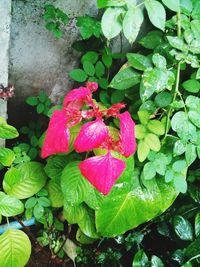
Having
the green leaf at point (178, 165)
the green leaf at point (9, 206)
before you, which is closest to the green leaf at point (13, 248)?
the green leaf at point (9, 206)

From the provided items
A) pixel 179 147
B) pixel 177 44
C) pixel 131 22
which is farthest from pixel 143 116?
pixel 131 22

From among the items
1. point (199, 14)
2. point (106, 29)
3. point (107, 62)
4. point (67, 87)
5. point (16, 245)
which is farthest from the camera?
point (67, 87)

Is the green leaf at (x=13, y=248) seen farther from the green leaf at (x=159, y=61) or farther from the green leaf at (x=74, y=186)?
the green leaf at (x=159, y=61)

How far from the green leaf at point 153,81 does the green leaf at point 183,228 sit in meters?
0.61

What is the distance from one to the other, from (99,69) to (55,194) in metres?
0.50

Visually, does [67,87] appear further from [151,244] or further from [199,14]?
[151,244]

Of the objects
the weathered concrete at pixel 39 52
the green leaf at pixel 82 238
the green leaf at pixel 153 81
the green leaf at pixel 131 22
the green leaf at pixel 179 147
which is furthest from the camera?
the green leaf at pixel 82 238

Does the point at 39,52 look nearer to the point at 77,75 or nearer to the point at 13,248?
the point at 77,75

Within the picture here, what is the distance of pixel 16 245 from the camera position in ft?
4.45

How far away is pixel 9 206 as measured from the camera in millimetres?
1278

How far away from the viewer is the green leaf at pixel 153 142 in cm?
129

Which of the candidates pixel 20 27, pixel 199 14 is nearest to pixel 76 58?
pixel 20 27

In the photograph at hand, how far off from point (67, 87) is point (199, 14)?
638mm

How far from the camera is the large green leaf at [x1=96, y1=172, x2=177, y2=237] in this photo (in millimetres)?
1438
